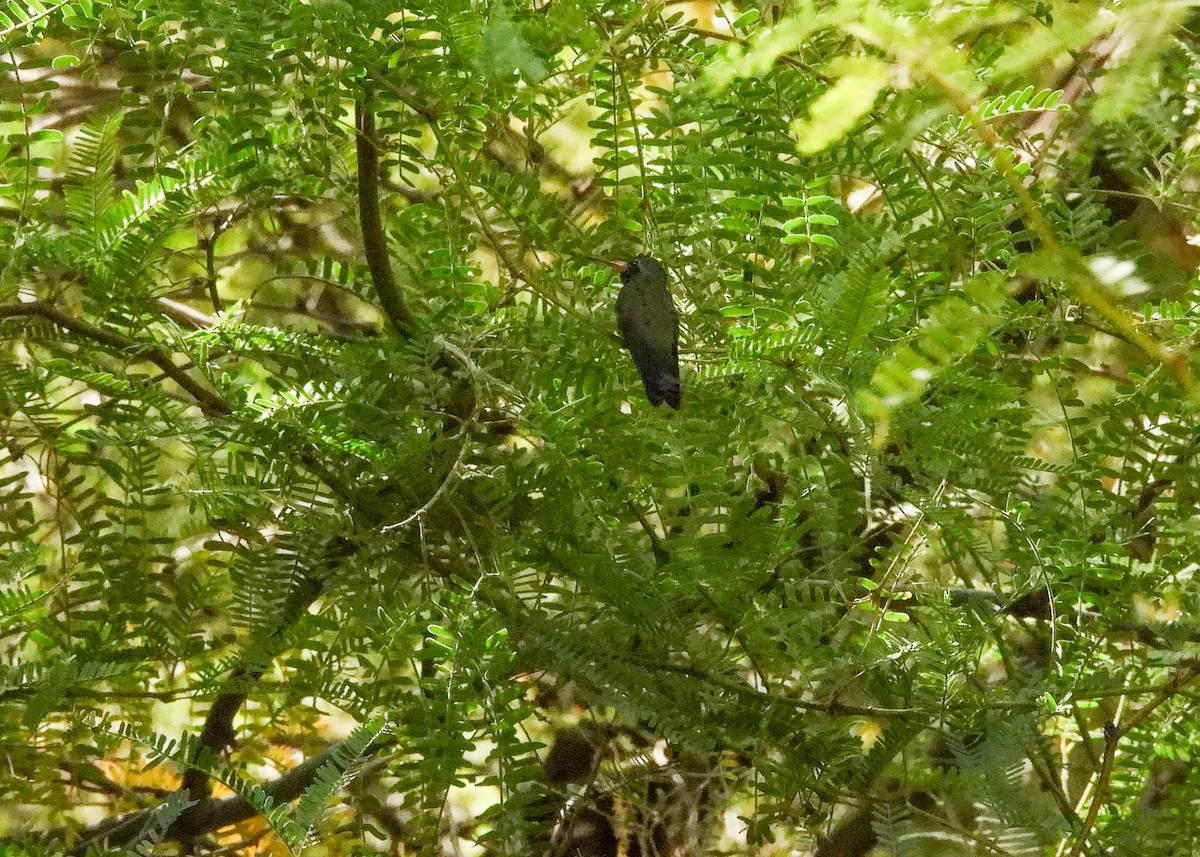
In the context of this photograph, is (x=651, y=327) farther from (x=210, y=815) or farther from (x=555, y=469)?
(x=210, y=815)

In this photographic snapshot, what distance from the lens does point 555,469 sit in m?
0.72

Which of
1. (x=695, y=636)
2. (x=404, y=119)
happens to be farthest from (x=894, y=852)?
(x=404, y=119)

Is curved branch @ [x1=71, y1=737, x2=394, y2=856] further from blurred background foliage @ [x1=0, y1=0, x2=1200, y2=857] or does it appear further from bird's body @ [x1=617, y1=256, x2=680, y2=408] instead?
bird's body @ [x1=617, y1=256, x2=680, y2=408]

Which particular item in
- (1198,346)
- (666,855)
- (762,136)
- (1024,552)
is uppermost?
(762,136)

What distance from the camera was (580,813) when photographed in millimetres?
997

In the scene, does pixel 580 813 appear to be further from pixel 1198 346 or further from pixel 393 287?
pixel 1198 346

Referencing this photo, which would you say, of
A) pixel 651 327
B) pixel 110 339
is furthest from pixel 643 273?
pixel 110 339

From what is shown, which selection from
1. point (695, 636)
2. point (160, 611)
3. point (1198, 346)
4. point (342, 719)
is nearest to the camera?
point (1198, 346)

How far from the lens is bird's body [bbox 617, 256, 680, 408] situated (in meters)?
0.66

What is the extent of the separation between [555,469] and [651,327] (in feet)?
0.40

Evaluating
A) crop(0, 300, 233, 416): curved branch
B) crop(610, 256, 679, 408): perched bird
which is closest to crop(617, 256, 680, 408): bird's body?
crop(610, 256, 679, 408): perched bird

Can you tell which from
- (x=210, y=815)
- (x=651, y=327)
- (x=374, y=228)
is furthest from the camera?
(x=210, y=815)

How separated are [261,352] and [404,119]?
22 centimetres

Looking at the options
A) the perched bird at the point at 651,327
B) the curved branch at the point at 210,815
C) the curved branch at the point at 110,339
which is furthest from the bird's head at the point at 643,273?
the curved branch at the point at 210,815
